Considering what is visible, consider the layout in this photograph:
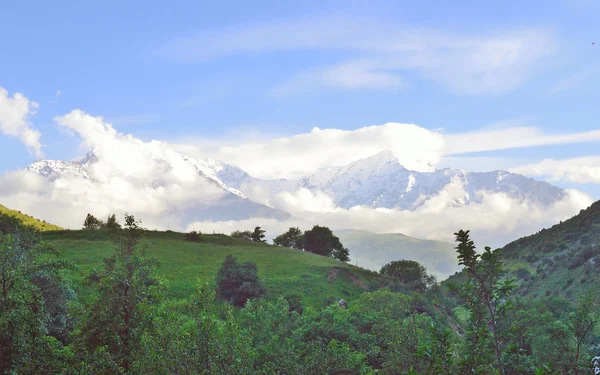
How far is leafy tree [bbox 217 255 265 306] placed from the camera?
278ft

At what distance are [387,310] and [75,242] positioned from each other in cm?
7434

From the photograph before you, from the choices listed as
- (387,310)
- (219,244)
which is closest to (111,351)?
(387,310)

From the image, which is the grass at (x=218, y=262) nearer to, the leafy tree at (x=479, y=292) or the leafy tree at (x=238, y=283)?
the leafy tree at (x=238, y=283)

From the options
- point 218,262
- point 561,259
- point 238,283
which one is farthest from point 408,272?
point 238,283

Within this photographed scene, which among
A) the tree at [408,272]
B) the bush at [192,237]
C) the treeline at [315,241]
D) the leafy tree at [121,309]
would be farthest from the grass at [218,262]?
the leafy tree at [121,309]

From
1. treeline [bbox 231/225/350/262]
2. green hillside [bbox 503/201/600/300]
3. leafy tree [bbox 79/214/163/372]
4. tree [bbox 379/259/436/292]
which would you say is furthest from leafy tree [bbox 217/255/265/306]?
tree [bbox 379/259/436/292]

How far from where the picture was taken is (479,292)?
17953mm

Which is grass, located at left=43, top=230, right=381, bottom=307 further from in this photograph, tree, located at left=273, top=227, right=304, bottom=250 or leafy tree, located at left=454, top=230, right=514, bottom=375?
leafy tree, located at left=454, top=230, right=514, bottom=375

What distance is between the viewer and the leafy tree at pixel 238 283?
84875 millimetres

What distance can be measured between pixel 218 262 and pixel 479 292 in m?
94.0

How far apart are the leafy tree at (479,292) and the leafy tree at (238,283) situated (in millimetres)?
67315

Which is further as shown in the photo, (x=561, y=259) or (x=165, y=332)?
(x=561, y=259)

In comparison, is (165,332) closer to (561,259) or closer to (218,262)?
(218,262)

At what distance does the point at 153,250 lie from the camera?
111m
